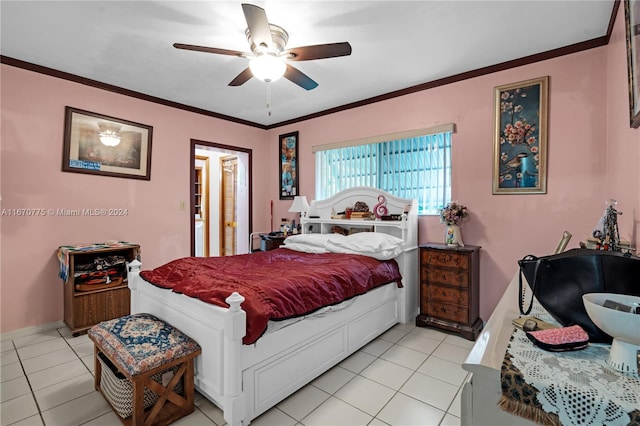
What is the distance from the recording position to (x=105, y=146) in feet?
11.7

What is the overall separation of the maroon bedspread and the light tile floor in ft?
1.95

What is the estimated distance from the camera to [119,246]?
3.37 m

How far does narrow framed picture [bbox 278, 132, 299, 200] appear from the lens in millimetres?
4973

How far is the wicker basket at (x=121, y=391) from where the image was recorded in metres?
1.80

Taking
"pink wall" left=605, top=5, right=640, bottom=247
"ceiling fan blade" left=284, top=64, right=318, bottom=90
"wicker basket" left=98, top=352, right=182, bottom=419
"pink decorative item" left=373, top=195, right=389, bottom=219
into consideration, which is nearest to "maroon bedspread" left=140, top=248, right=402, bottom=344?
"wicker basket" left=98, top=352, right=182, bottom=419

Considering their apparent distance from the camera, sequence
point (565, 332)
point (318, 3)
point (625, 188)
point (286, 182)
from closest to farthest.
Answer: point (565, 332) < point (625, 188) < point (318, 3) < point (286, 182)

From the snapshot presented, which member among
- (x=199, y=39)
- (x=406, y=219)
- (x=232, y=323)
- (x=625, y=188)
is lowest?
(x=232, y=323)

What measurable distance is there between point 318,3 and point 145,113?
9.32 feet

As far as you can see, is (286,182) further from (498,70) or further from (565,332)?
(565,332)

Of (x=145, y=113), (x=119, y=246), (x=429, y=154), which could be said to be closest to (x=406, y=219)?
(x=429, y=154)

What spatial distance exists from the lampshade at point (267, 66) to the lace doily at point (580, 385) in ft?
7.14

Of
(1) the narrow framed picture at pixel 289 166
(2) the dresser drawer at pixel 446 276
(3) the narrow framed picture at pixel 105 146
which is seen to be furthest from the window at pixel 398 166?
(3) the narrow framed picture at pixel 105 146

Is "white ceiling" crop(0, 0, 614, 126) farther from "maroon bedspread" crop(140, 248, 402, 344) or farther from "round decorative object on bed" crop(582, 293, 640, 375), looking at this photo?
"round decorative object on bed" crop(582, 293, 640, 375)

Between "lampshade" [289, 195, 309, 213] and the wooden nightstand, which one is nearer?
the wooden nightstand
